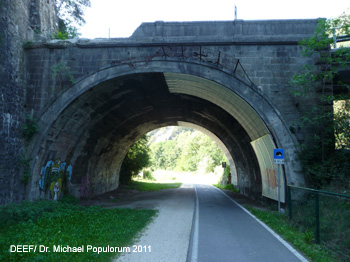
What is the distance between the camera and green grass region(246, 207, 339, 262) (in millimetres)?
6321

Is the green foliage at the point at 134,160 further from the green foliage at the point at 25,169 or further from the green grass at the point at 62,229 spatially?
the green grass at the point at 62,229

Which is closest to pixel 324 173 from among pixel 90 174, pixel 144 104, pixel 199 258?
pixel 199 258

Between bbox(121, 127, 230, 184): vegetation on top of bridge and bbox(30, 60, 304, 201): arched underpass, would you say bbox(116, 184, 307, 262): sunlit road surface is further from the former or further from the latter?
bbox(121, 127, 230, 184): vegetation on top of bridge

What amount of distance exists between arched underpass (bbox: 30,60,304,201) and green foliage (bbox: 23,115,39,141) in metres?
0.29

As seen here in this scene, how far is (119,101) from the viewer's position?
15609 millimetres

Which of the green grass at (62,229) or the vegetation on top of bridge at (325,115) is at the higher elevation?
the vegetation on top of bridge at (325,115)

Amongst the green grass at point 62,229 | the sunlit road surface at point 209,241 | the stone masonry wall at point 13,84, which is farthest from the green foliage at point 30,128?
the sunlit road surface at point 209,241

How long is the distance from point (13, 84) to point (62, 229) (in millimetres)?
7108

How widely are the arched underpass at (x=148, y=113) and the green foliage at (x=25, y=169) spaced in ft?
1.37

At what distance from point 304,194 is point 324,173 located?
171 cm

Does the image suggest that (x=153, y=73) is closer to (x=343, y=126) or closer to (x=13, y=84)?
(x=13, y=84)

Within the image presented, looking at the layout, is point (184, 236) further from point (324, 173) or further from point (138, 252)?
point (324, 173)

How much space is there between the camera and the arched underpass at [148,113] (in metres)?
12.4

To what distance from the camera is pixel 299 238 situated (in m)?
7.75
